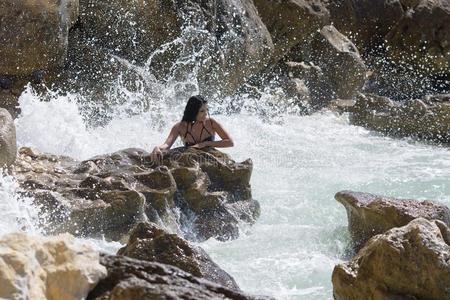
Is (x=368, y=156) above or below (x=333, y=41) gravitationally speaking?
below

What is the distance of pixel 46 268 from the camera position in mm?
2350

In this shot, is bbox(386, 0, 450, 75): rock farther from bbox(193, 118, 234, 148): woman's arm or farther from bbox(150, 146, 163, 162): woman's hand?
bbox(150, 146, 163, 162): woman's hand

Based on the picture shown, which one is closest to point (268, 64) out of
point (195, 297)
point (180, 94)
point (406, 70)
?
point (180, 94)

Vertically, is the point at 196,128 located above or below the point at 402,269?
above

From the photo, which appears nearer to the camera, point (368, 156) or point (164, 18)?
point (164, 18)

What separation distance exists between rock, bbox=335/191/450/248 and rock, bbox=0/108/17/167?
8.62 ft

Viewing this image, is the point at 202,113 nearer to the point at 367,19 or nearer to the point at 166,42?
the point at 166,42

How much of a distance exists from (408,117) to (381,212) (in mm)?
7741

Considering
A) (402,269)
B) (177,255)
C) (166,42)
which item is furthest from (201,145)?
(166,42)

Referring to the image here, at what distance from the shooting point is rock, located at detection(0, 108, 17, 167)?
221 inches

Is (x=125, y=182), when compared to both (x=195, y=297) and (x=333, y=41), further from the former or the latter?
(x=333, y=41)

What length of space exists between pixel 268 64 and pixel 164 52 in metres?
3.67

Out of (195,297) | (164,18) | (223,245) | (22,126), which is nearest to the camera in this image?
(195,297)

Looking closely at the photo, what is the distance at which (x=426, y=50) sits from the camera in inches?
649
